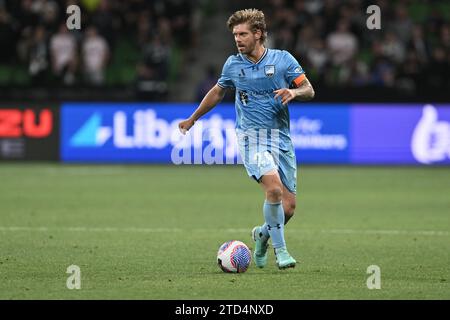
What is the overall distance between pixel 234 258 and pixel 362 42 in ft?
53.8

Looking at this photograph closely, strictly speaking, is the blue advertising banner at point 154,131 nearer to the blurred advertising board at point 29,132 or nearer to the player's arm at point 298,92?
the blurred advertising board at point 29,132

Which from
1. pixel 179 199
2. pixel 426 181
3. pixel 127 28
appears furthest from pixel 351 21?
pixel 179 199

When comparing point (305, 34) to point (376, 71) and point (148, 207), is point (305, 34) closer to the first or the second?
point (376, 71)

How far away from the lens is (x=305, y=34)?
2366 cm

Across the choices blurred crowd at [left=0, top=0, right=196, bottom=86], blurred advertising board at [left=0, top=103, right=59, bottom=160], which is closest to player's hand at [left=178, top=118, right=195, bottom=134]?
blurred advertising board at [left=0, top=103, right=59, bottom=160]

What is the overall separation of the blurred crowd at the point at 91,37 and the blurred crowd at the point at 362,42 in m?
2.33

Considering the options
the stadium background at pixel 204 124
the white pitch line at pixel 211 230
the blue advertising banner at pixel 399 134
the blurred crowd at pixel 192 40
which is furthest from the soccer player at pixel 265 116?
the blurred crowd at pixel 192 40

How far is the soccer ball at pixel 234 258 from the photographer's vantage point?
29.1 ft

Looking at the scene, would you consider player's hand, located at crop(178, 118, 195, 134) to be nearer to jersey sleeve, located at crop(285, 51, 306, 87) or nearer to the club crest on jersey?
the club crest on jersey

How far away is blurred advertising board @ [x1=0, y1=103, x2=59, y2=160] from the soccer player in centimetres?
1228

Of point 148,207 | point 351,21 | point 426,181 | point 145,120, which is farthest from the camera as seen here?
point 351,21

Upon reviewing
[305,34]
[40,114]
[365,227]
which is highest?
[305,34]

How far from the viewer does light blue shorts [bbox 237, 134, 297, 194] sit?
8.99 m
